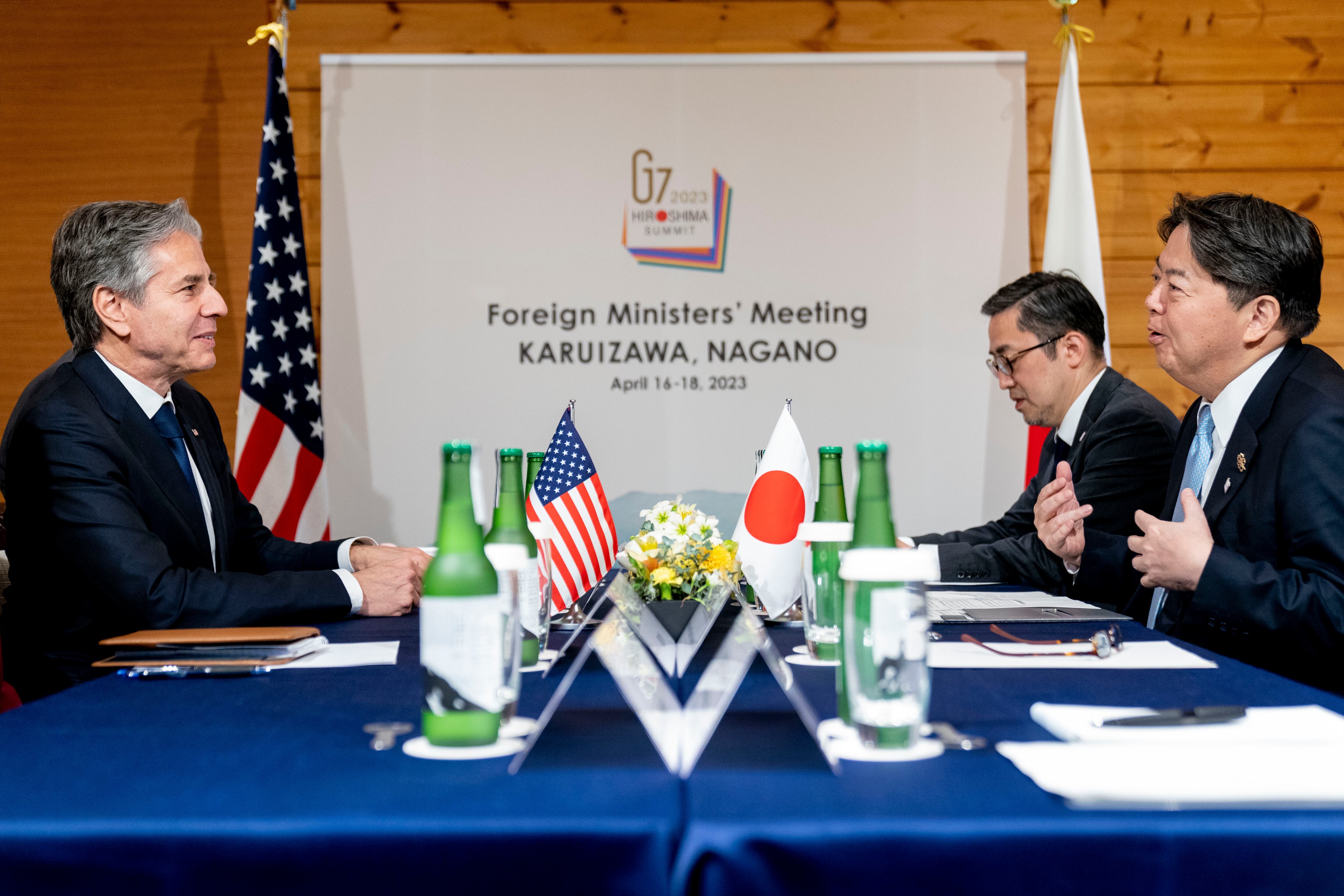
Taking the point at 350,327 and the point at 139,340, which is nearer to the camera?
the point at 139,340

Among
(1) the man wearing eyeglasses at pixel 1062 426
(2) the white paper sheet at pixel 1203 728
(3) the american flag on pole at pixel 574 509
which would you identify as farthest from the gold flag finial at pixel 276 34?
(2) the white paper sheet at pixel 1203 728

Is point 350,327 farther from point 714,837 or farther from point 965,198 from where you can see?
point 714,837

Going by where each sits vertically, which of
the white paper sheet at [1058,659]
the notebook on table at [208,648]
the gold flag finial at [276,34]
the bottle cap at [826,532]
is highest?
the gold flag finial at [276,34]

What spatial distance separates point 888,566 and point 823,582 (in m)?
0.50

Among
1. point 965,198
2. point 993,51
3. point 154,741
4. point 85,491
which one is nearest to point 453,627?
point 154,741

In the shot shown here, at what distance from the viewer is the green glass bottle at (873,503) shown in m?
1.02

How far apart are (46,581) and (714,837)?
159cm

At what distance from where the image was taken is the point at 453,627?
35.7 inches

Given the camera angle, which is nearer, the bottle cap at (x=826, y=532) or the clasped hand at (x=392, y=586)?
the bottle cap at (x=826, y=532)

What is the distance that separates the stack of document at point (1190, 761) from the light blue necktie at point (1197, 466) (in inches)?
43.9

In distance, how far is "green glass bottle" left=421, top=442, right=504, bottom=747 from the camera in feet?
2.97

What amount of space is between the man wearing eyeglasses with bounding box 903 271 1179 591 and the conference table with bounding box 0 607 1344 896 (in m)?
1.52

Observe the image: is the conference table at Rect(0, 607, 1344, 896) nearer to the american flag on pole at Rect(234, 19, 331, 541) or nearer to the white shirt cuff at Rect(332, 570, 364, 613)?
the white shirt cuff at Rect(332, 570, 364, 613)

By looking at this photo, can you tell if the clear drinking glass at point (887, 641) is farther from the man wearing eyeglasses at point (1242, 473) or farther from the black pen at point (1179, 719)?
the man wearing eyeglasses at point (1242, 473)
